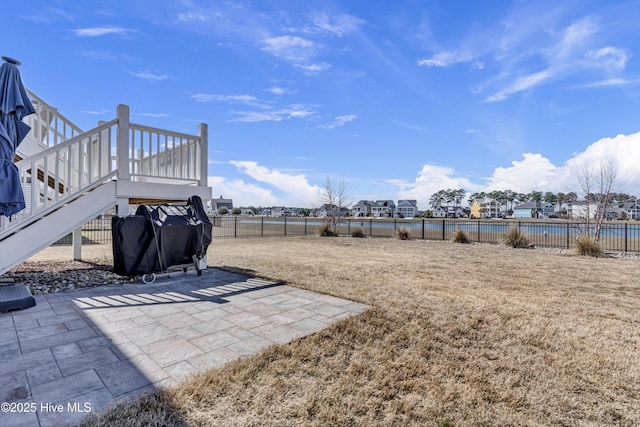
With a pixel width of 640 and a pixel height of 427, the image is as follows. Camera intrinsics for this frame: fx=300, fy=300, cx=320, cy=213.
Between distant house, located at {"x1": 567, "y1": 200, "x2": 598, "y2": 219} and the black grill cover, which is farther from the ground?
distant house, located at {"x1": 567, "y1": 200, "x2": 598, "y2": 219}

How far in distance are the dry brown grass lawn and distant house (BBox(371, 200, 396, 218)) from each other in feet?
195

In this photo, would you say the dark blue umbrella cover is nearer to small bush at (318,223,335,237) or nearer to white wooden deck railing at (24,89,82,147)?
white wooden deck railing at (24,89,82,147)

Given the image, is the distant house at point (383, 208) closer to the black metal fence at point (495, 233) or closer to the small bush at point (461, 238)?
the black metal fence at point (495, 233)

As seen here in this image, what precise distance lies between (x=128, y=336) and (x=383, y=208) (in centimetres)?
6589

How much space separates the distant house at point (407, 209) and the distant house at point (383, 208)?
53.1 inches

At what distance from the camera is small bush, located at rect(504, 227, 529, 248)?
36.8 feet

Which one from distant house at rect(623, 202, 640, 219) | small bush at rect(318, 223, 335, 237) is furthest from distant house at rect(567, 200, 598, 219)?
distant house at rect(623, 202, 640, 219)

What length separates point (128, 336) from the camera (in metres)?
2.86

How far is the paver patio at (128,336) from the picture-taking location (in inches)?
74.4

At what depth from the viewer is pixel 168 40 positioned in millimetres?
7312

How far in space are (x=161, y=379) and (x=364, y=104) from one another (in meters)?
11.9

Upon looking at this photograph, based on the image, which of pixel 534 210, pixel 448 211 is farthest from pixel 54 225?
pixel 448 211

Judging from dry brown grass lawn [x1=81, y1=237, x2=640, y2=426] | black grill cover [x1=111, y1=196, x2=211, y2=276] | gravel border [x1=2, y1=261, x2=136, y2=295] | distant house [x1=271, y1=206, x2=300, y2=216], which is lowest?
dry brown grass lawn [x1=81, y1=237, x2=640, y2=426]

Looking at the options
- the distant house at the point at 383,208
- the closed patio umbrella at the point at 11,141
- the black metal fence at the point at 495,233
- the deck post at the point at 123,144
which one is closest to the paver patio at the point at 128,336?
the closed patio umbrella at the point at 11,141
